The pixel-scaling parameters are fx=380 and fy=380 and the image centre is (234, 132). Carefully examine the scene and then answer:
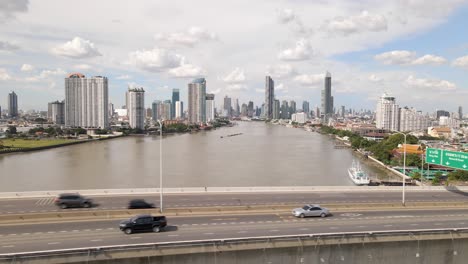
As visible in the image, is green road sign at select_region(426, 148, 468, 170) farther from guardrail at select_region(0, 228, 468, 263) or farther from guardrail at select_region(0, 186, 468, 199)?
guardrail at select_region(0, 228, 468, 263)

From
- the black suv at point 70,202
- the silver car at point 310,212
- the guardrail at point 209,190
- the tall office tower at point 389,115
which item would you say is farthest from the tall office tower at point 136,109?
the silver car at point 310,212

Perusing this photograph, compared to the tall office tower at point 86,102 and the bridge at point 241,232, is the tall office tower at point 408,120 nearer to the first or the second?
the tall office tower at point 86,102

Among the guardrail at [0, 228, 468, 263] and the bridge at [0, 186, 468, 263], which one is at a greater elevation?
the guardrail at [0, 228, 468, 263]

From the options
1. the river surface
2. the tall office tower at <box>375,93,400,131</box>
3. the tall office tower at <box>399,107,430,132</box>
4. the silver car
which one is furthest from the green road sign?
the tall office tower at <box>399,107,430,132</box>

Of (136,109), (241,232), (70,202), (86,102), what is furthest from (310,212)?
(136,109)

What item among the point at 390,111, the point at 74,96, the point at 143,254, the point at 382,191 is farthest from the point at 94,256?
the point at 390,111
